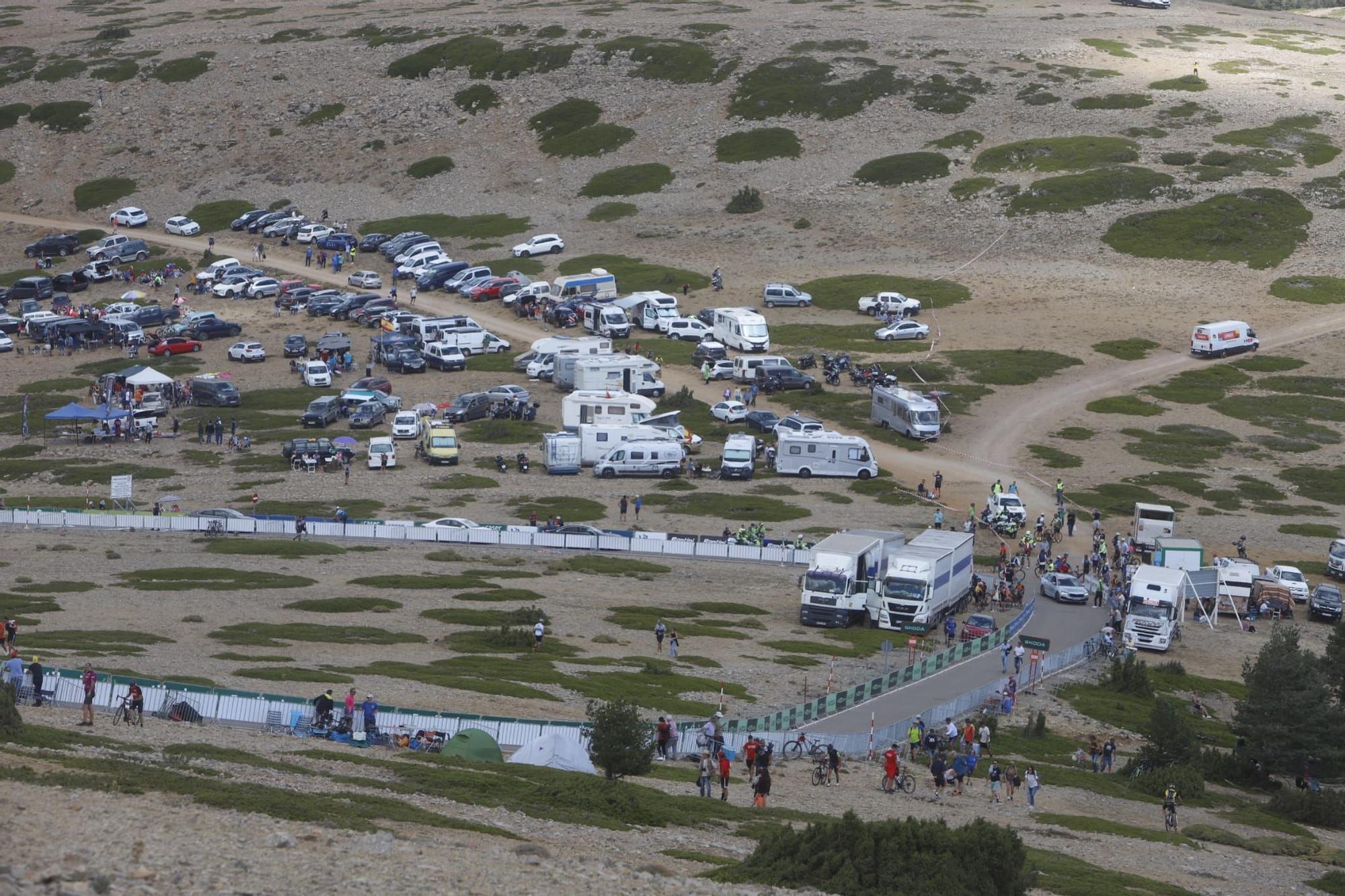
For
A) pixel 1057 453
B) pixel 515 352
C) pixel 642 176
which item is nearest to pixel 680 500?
pixel 1057 453

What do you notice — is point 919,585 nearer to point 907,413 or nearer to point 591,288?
point 907,413

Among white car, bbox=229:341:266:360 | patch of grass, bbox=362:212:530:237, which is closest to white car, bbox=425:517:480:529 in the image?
white car, bbox=229:341:266:360

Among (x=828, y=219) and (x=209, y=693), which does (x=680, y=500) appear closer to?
(x=209, y=693)

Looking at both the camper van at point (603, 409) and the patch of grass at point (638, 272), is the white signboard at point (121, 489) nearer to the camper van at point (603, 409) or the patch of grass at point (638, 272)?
the camper van at point (603, 409)

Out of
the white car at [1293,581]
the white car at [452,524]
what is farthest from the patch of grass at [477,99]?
the white car at [1293,581]

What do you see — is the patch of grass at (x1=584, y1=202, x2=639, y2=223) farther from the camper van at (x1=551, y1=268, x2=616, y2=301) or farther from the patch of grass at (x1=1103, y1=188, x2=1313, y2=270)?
the patch of grass at (x1=1103, y1=188, x2=1313, y2=270)
